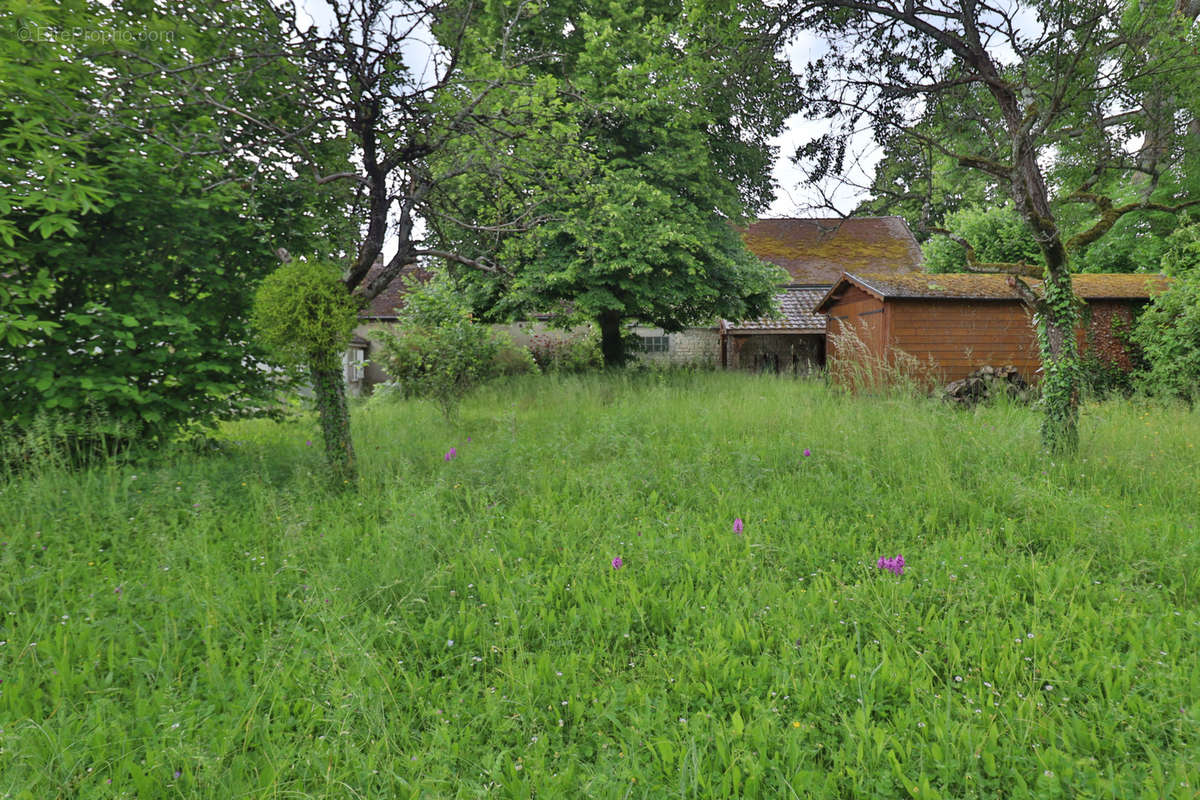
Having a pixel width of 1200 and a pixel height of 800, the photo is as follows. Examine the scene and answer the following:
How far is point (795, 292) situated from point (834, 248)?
4.80 metres

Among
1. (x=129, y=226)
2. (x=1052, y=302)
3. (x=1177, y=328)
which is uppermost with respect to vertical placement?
(x=129, y=226)

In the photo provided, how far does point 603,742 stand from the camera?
6.63 ft

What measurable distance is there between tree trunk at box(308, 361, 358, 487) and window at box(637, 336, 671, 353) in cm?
1760

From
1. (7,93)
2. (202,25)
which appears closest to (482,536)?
(7,93)

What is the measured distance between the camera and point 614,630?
2.65 m

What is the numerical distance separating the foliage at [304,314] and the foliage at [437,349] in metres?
3.14

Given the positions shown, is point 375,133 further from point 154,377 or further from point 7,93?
point 154,377

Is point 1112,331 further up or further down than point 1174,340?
further up

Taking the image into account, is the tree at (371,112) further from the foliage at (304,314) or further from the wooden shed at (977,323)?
the wooden shed at (977,323)

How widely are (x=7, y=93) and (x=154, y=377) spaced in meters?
2.48

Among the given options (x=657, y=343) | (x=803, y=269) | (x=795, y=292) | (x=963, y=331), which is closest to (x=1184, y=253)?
(x=963, y=331)

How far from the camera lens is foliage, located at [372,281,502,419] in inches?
316

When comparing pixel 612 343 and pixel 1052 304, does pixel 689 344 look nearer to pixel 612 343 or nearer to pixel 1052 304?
pixel 612 343

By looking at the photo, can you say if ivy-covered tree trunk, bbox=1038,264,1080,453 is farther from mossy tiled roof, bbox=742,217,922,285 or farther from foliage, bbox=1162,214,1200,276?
mossy tiled roof, bbox=742,217,922,285
